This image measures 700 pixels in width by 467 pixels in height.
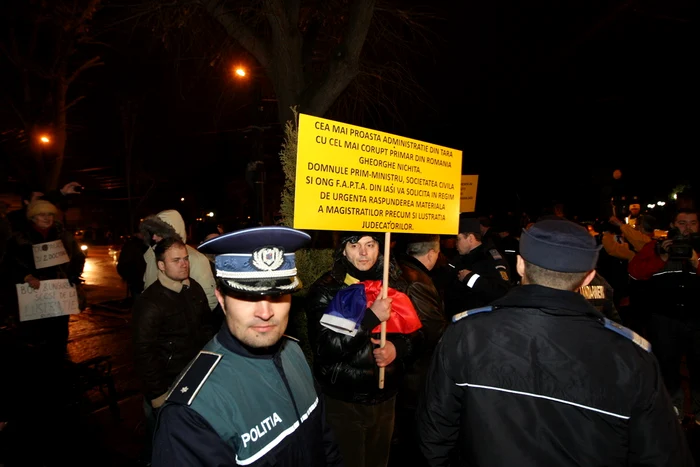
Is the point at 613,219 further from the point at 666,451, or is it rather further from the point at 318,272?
the point at 666,451

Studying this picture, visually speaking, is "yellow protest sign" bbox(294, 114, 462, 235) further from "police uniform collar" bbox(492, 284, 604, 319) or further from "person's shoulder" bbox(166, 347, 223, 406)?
"police uniform collar" bbox(492, 284, 604, 319)

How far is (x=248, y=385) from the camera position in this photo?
1.65 m

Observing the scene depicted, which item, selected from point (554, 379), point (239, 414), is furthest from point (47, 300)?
point (554, 379)

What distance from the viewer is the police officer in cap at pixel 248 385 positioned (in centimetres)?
146

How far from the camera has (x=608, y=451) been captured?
5.88ft

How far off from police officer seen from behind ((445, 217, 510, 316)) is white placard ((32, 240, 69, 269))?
16.3 ft

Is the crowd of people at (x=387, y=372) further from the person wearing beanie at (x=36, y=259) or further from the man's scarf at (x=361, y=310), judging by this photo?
the person wearing beanie at (x=36, y=259)

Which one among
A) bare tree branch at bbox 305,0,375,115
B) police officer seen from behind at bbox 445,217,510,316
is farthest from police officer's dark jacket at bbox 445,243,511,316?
bare tree branch at bbox 305,0,375,115

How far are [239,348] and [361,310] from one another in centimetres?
132

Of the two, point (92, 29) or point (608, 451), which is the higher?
point (92, 29)

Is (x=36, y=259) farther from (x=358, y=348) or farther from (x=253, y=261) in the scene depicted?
(x=253, y=261)

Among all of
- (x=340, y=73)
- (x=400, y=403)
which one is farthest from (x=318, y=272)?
(x=340, y=73)

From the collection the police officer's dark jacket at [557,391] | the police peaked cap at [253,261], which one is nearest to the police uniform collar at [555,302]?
the police officer's dark jacket at [557,391]

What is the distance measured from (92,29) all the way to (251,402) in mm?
16957
